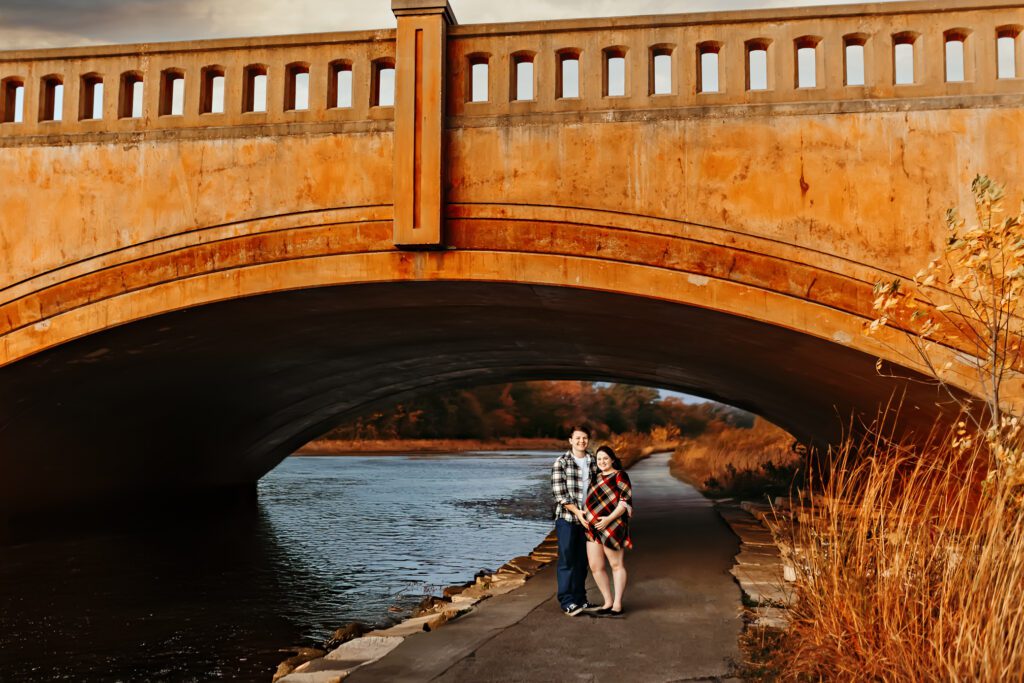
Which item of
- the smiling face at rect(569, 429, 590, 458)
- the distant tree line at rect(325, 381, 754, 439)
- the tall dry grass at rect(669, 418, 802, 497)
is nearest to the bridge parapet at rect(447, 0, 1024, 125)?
the smiling face at rect(569, 429, 590, 458)

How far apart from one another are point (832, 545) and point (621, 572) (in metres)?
1.85

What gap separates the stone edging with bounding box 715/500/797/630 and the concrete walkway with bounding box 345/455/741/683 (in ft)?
0.48

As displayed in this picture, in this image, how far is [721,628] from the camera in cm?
609

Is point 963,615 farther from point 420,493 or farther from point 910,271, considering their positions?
point 420,493

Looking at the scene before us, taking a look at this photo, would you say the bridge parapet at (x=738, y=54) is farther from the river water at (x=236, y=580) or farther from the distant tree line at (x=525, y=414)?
the distant tree line at (x=525, y=414)

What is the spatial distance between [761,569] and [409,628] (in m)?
3.47

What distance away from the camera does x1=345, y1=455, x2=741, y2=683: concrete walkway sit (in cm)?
508

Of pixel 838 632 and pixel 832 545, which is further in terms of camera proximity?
pixel 832 545

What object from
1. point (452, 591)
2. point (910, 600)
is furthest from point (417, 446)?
point (910, 600)

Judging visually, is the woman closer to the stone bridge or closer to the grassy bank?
the stone bridge

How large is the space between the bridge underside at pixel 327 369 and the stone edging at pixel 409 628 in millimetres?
2586

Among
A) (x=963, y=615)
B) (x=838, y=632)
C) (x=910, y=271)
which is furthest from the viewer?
(x=910, y=271)

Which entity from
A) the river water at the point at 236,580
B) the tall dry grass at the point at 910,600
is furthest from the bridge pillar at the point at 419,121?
the tall dry grass at the point at 910,600

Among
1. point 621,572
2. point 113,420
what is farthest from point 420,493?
point 621,572
